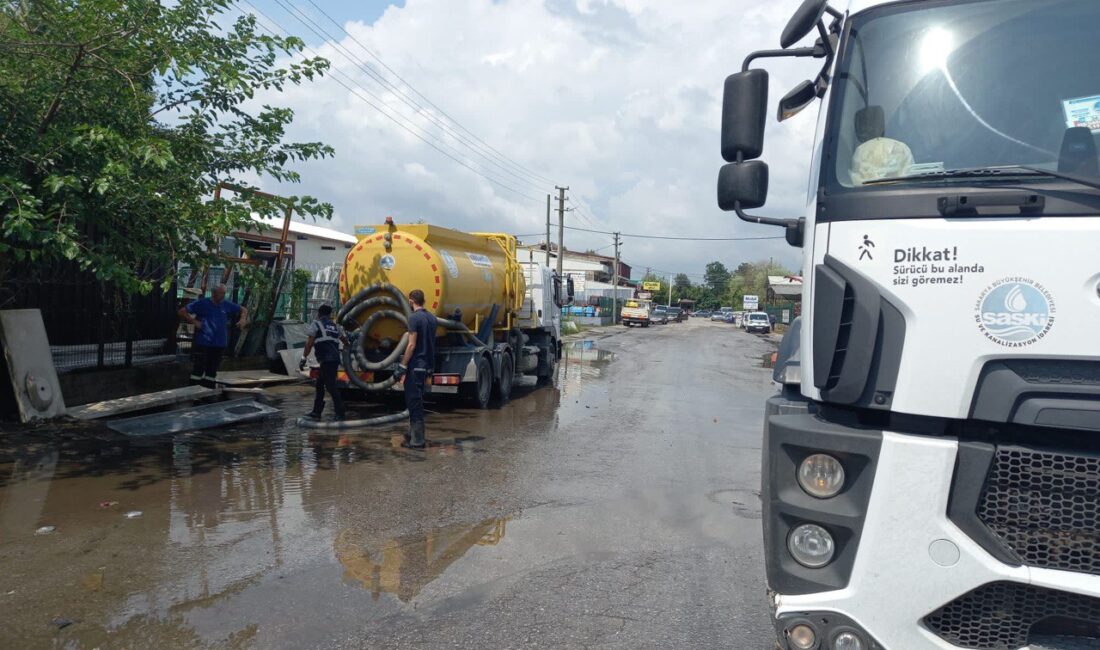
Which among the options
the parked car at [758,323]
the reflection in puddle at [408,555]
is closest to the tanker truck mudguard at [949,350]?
the reflection in puddle at [408,555]

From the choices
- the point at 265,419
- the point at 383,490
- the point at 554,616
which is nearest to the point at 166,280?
the point at 383,490

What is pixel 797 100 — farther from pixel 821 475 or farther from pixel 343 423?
pixel 343 423

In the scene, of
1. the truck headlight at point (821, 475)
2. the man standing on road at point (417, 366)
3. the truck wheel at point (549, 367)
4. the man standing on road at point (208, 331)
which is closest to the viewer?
the truck headlight at point (821, 475)

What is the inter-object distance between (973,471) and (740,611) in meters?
2.28

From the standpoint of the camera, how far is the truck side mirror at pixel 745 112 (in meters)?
3.74

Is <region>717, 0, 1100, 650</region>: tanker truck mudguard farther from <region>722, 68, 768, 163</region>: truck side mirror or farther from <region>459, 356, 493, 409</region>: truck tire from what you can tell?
<region>459, 356, 493, 409</region>: truck tire

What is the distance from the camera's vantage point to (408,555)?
18.6 ft

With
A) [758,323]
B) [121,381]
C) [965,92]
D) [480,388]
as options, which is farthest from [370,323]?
[758,323]

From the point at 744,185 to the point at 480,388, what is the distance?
9.46m

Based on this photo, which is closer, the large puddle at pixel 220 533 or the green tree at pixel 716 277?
the large puddle at pixel 220 533

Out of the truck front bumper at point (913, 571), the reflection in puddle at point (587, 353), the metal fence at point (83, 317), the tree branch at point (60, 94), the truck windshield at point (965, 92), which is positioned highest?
the tree branch at point (60, 94)

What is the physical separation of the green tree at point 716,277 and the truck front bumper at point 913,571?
495 feet

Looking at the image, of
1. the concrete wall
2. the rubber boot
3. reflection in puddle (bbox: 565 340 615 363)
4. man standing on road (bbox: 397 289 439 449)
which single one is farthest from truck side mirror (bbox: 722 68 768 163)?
reflection in puddle (bbox: 565 340 615 363)

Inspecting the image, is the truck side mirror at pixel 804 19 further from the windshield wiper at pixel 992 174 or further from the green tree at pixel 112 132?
the green tree at pixel 112 132
